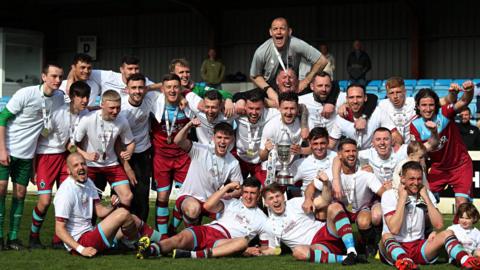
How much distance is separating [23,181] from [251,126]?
2344 mm

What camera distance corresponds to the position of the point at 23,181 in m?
A: 8.68

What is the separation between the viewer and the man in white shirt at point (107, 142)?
8641 mm

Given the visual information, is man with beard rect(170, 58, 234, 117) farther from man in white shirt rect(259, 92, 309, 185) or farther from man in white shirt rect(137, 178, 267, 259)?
man in white shirt rect(137, 178, 267, 259)

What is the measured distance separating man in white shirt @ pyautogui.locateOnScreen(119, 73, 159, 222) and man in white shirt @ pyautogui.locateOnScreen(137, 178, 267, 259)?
3.49ft

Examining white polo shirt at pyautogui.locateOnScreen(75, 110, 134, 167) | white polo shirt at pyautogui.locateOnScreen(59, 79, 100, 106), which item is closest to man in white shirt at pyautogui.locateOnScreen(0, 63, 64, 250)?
white polo shirt at pyautogui.locateOnScreen(75, 110, 134, 167)

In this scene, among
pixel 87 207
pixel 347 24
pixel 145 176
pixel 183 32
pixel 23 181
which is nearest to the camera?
pixel 87 207

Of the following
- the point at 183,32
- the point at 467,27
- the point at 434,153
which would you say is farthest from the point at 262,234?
the point at 183,32

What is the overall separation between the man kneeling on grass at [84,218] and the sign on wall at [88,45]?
21.9 meters

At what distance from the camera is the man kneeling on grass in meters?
7.89

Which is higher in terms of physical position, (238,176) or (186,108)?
(186,108)

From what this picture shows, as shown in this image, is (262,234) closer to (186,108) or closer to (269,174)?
(269,174)

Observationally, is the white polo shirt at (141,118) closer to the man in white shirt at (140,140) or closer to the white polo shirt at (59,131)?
the man in white shirt at (140,140)

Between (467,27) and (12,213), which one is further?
(467,27)

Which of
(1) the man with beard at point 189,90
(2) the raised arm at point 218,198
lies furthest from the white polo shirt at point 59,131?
(2) the raised arm at point 218,198
